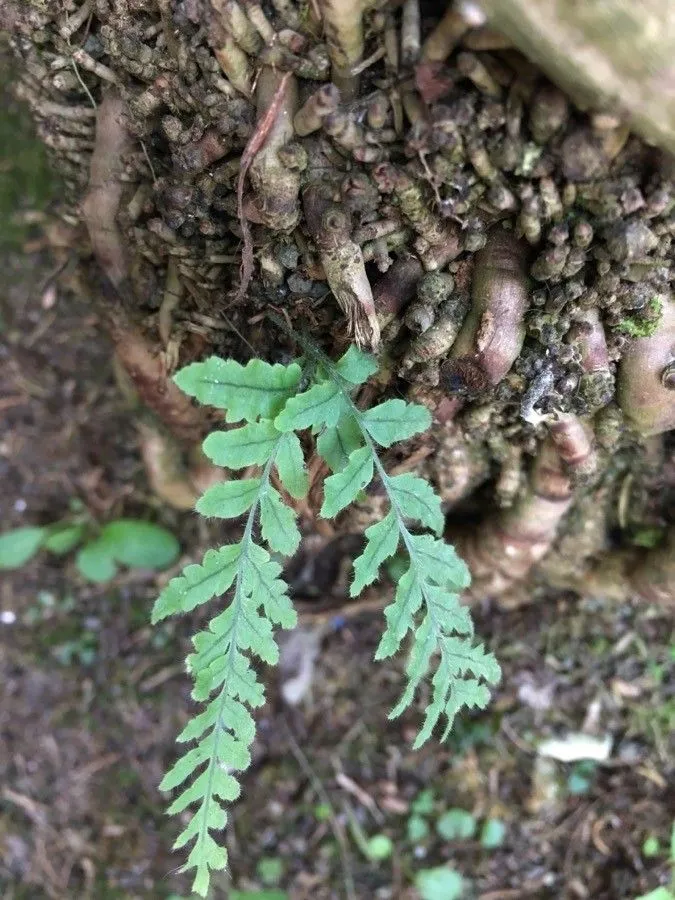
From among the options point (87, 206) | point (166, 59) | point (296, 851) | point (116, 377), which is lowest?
point (296, 851)

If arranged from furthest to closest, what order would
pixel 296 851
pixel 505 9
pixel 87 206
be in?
pixel 296 851, pixel 87 206, pixel 505 9

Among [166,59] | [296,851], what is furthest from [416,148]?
[296,851]

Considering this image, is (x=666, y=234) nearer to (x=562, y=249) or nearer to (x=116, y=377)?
(x=562, y=249)

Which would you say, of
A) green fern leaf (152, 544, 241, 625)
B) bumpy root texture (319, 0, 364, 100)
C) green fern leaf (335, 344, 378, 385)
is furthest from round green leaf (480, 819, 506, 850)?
bumpy root texture (319, 0, 364, 100)

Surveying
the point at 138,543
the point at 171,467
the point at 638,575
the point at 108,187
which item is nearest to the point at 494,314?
the point at 108,187

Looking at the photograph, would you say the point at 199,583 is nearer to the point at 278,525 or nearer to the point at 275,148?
the point at 278,525

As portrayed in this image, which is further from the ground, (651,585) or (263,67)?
(263,67)

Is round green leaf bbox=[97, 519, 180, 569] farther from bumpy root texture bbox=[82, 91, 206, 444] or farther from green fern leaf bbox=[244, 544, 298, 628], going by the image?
green fern leaf bbox=[244, 544, 298, 628]
